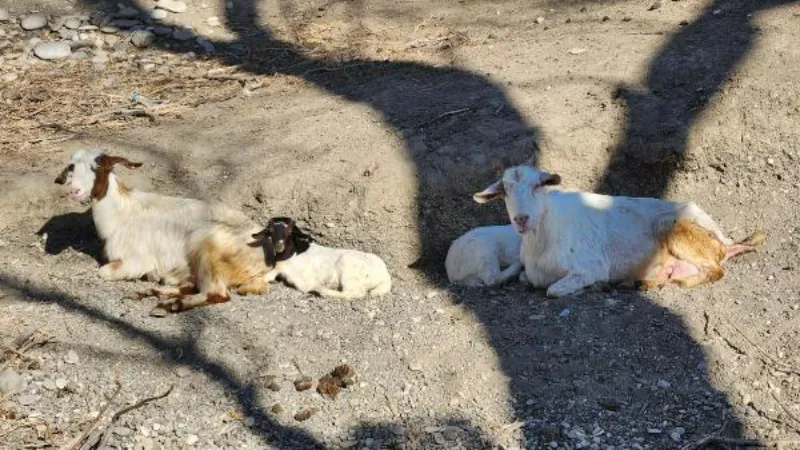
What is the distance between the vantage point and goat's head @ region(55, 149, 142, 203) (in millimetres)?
7926

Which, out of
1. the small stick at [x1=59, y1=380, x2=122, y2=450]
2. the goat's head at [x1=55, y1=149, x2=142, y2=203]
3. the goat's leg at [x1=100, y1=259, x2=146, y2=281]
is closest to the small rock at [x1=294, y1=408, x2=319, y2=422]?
the small stick at [x1=59, y1=380, x2=122, y2=450]

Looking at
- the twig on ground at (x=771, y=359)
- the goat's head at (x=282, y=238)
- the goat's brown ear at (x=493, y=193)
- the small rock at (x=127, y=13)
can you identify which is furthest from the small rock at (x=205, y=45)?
the twig on ground at (x=771, y=359)

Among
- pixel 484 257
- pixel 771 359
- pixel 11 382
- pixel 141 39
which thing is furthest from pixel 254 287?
pixel 141 39

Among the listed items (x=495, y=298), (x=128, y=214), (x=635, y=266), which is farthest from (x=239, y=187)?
(x=635, y=266)

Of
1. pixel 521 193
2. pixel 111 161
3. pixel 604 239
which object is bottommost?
pixel 604 239

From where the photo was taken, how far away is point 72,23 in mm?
11109

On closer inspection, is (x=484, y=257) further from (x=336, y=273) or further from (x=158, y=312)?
(x=158, y=312)

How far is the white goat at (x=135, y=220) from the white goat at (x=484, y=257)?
139 centimetres

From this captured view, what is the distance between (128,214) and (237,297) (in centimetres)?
100

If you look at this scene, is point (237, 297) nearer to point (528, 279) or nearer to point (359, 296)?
point (359, 296)

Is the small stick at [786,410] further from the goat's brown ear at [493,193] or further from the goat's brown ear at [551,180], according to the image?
the goat's brown ear at [493,193]

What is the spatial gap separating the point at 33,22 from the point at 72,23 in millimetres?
344

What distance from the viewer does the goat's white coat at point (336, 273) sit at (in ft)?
24.8

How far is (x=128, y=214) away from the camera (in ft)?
26.3
